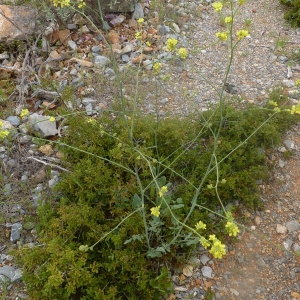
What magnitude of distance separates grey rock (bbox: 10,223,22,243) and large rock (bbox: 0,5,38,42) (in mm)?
2423

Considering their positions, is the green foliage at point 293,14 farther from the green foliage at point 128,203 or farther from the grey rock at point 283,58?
the green foliage at point 128,203

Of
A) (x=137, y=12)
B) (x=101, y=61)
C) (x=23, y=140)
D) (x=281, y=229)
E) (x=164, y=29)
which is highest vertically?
(x=137, y=12)

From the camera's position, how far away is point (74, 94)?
4.10 meters

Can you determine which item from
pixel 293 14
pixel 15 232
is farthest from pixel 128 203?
pixel 293 14

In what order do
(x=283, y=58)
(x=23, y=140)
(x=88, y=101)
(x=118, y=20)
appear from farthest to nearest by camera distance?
(x=118, y=20), (x=283, y=58), (x=88, y=101), (x=23, y=140)

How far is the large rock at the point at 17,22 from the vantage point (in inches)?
171

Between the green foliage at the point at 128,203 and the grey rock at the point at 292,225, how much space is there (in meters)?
0.34

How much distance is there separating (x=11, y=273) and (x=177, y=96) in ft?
8.60

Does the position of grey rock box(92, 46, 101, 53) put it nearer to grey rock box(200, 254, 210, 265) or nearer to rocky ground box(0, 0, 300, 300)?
rocky ground box(0, 0, 300, 300)

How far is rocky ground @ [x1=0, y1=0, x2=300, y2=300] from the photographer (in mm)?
2816

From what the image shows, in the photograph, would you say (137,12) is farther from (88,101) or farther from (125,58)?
(88,101)

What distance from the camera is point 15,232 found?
2930mm

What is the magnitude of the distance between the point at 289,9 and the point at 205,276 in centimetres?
463

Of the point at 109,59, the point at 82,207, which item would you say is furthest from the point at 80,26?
the point at 82,207
